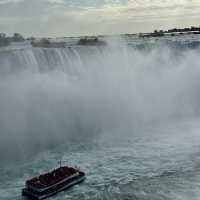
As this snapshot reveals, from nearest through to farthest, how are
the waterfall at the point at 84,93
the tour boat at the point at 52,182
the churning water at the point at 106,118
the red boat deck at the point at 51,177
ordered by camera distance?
1. the tour boat at the point at 52,182
2. the red boat deck at the point at 51,177
3. the churning water at the point at 106,118
4. the waterfall at the point at 84,93

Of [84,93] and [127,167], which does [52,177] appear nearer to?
[127,167]

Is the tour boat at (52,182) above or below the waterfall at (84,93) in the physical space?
below

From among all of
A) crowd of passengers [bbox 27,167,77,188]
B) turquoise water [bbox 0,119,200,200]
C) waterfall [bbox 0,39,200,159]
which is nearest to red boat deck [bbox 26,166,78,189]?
crowd of passengers [bbox 27,167,77,188]

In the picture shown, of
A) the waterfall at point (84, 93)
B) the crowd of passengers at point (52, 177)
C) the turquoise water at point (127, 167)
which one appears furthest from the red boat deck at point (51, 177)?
the waterfall at point (84, 93)

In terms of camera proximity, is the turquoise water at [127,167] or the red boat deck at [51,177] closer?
the turquoise water at [127,167]

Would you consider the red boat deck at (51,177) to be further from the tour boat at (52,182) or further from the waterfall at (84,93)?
the waterfall at (84,93)

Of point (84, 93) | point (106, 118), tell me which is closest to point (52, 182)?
point (106, 118)

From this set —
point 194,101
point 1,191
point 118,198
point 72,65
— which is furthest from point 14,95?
point 194,101

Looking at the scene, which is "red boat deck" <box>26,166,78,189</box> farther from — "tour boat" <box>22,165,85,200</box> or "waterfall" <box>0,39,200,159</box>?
"waterfall" <box>0,39,200,159</box>
